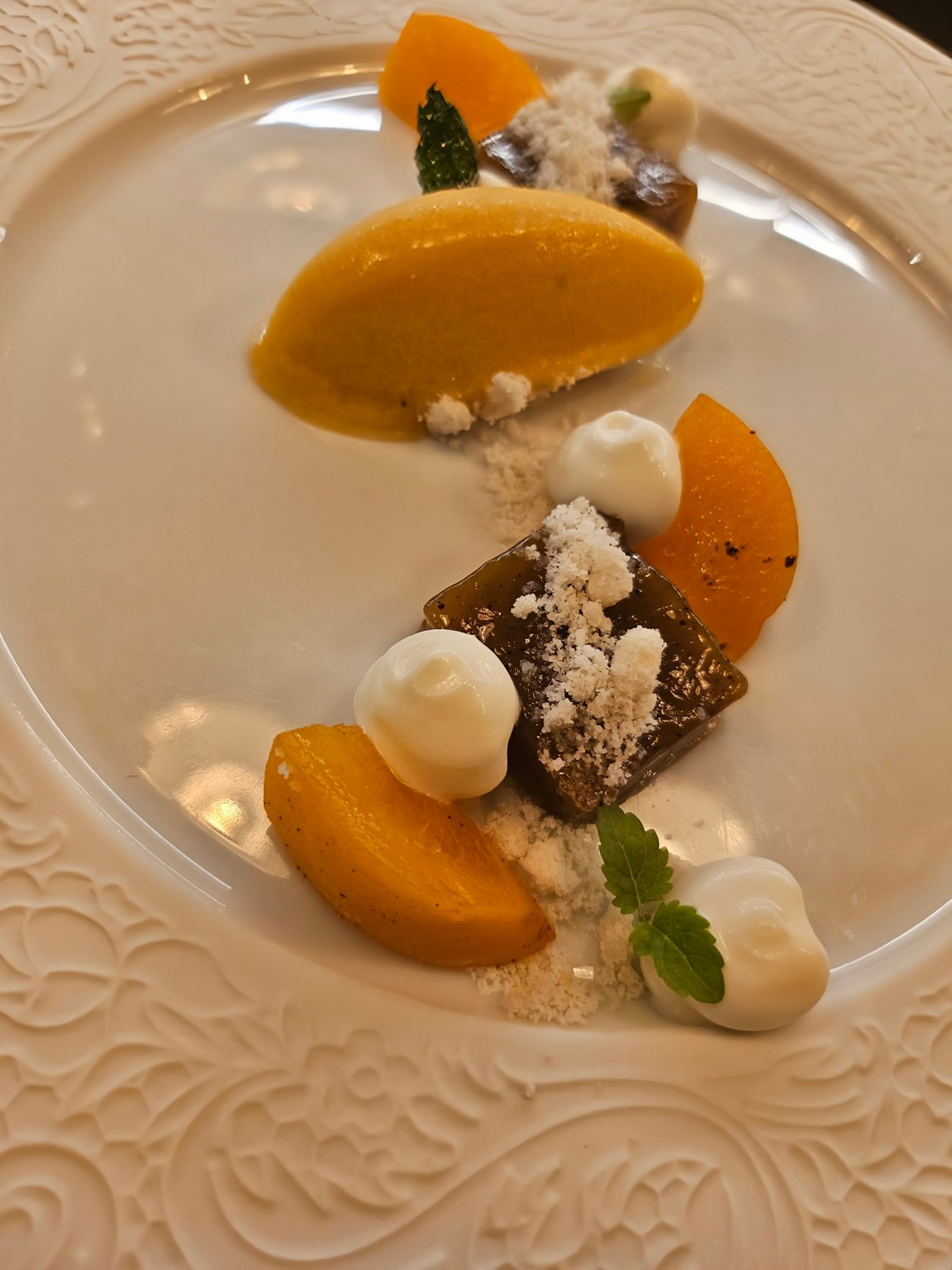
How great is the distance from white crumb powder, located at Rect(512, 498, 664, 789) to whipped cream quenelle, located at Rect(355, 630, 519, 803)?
8 centimetres

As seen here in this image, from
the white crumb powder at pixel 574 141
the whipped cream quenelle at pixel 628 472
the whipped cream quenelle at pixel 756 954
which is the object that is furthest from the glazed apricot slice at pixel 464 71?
the whipped cream quenelle at pixel 756 954

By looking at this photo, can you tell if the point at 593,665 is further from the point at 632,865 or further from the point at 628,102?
the point at 628,102

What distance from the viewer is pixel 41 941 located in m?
1.12

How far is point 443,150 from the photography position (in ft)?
6.03

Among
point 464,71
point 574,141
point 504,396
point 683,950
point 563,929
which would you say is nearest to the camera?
point 683,950

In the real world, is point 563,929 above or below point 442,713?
below

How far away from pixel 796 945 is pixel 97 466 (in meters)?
1.37

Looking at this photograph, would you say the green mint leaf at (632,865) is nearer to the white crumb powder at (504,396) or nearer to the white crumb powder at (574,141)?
the white crumb powder at (504,396)

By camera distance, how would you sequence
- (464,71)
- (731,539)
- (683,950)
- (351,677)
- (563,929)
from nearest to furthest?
(683,950) → (563,929) → (351,677) → (731,539) → (464,71)

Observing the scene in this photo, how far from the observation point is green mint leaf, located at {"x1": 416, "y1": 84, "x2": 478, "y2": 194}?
5.99ft

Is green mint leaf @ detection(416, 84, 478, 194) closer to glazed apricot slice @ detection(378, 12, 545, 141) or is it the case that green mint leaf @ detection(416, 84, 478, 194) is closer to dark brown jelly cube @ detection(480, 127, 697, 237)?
dark brown jelly cube @ detection(480, 127, 697, 237)

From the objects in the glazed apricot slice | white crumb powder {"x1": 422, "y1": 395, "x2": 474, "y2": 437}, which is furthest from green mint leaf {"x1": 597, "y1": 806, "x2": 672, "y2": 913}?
the glazed apricot slice

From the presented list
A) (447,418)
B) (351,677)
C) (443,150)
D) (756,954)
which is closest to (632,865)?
(756,954)

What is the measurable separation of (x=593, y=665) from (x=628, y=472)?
40cm
